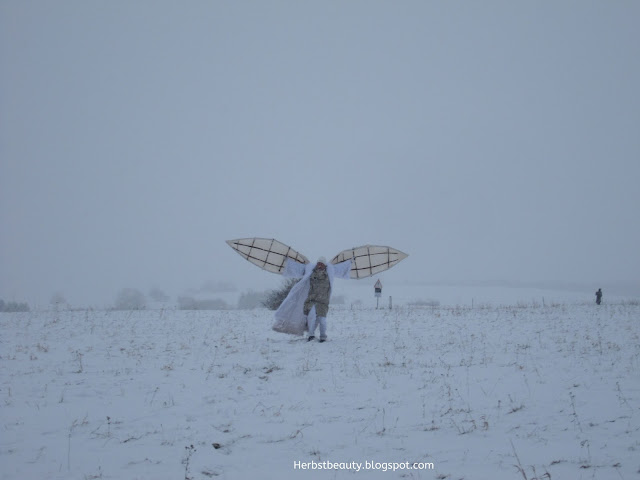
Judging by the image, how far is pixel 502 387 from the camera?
6539mm

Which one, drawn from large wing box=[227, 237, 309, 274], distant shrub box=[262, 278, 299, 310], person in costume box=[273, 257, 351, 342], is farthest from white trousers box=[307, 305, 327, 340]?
distant shrub box=[262, 278, 299, 310]

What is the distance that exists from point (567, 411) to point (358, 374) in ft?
11.5

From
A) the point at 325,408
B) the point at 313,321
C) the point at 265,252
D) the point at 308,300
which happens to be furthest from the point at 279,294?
the point at 325,408

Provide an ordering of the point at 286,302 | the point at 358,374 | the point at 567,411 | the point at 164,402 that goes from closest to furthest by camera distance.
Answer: the point at 567,411 → the point at 164,402 → the point at 358,374 → the point at 286,302

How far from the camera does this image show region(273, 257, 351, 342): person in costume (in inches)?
480

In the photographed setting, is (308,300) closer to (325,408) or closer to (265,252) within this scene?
(265,252)

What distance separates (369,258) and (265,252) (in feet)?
11.0

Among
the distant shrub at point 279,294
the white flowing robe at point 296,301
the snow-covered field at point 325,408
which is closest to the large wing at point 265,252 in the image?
the white flowing robe at point 296,301

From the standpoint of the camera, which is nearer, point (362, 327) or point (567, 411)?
point (567, 411)

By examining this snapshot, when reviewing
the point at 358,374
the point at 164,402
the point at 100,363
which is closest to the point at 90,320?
the point at 100,363

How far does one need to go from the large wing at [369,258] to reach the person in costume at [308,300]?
0.50m

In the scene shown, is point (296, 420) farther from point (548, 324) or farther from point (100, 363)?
point (548, 324)

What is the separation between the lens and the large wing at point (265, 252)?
1275 centimetres

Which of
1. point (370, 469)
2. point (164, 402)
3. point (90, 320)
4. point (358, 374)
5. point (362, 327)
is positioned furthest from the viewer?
point (90, 320)
